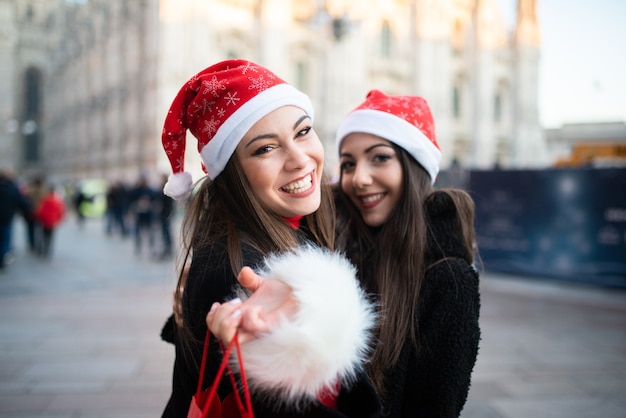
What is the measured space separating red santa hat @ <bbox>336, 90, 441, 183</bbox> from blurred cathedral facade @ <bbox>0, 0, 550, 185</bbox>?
16.5m

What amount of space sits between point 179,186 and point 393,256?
2.48 feet

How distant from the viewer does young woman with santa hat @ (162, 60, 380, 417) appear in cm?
97

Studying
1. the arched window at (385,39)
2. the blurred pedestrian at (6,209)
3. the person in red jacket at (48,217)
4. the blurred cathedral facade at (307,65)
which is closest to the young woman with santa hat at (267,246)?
the blurred pedestrian at (6,209)

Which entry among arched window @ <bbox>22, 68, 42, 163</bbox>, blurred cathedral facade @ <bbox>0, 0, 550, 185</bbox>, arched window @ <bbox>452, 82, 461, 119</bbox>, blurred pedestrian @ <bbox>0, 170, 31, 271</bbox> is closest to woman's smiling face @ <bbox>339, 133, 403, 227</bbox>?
blurred pedestrian @ <bbox>0, 170, 31, 271</bbox>

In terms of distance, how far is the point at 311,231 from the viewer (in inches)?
61.9

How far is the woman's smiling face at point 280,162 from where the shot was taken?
4.50 ft

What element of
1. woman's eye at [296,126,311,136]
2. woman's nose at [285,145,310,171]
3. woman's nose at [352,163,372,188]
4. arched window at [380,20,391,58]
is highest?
arched window at [380,20,391,58]

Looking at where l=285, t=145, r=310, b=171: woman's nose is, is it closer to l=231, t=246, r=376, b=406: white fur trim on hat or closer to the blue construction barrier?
l=231, t=246, r=376, b=406: white fur trim on hat

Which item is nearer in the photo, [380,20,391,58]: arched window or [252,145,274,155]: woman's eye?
[252,145,274,155]: woman's eye

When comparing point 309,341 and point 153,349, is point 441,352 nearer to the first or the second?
point 309,341

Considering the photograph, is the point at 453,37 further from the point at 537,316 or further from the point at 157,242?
the point at 537,316

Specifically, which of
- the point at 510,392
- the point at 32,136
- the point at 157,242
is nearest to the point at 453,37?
the point at 157,242

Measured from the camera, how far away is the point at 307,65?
87.9 feet

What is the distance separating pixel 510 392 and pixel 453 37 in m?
32.4
